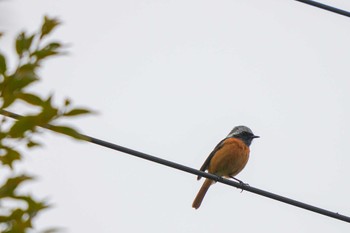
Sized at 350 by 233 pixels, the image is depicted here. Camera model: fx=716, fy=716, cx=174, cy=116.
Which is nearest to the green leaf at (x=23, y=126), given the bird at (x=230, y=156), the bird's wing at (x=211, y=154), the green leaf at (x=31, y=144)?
the green leaf at (x=31, y=144)

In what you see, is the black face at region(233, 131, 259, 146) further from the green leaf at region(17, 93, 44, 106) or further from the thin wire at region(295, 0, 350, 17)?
the green leaf at region(17, 93, 44, 106)

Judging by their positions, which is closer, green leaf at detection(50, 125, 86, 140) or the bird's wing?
green leaf at detection(50, 125, 86, 140)

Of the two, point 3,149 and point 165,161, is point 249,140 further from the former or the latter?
point 3,149

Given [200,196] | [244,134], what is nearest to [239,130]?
[244,134]

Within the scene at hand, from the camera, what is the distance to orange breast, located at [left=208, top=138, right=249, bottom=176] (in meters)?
9.58

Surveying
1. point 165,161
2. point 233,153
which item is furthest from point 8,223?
point 233,153

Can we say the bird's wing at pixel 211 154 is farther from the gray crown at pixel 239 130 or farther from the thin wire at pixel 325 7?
the thin wire at pixel 325 7

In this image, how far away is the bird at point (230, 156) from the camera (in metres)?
9.59

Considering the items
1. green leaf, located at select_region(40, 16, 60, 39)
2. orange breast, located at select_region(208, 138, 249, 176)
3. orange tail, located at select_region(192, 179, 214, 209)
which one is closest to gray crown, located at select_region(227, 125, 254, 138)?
orange breast, located at select_region(208, 138, 249, 176)

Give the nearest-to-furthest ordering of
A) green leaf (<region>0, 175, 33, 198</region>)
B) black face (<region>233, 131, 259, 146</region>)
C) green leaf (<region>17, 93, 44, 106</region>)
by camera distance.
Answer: green leaf (<region>0, 175, 33, 198</region>) < green leaf (<region>17, 93, 44, 106</region>) < black face (<region>233, 131, 259, 146</region>)

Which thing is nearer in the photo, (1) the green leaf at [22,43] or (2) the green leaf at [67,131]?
(2) the green leaf at [67,131]

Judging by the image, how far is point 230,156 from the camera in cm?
959

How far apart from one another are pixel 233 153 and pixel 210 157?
486mm

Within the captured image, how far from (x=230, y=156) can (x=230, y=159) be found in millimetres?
40
